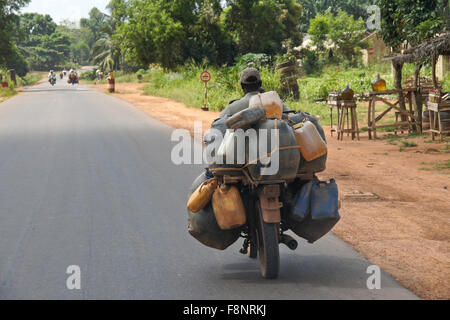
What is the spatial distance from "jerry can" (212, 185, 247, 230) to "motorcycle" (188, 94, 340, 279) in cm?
7

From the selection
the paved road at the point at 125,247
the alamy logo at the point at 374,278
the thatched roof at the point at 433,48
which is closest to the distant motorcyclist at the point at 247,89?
the paved road at the point at 125,247

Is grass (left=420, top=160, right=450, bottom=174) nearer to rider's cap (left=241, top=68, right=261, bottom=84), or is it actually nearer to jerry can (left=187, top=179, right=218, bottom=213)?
rider's cap (left=241, top=68, right=261, bottom=84)

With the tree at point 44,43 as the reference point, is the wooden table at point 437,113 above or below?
below

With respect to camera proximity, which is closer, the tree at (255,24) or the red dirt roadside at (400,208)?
the red dirt roadside at (400,208)

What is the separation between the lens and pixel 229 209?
516 cm

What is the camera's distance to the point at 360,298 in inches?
188

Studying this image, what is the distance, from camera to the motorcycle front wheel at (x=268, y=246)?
16.6 feet

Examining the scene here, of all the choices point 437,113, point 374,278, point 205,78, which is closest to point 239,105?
point 374,278

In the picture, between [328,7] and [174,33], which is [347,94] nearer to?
[174,33]

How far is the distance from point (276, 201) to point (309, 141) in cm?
56

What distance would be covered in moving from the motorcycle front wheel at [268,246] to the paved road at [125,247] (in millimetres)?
114

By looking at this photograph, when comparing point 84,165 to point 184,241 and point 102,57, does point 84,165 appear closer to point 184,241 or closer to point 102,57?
point 184,241

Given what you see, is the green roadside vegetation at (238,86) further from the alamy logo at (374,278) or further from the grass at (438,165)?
the alamy logo at (374,278)
